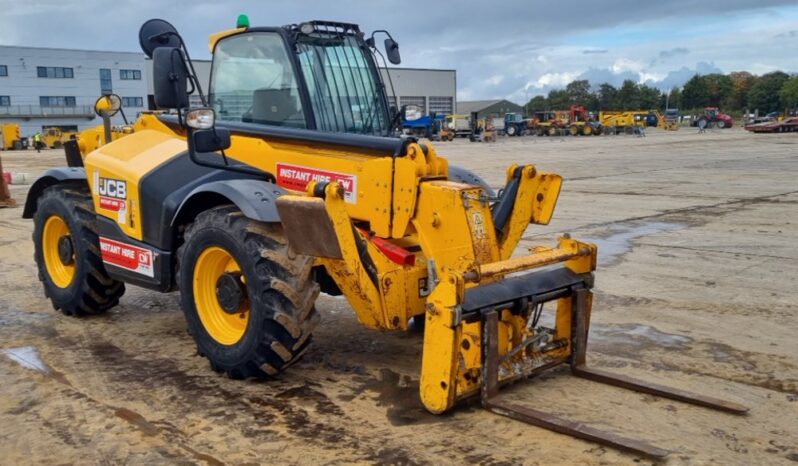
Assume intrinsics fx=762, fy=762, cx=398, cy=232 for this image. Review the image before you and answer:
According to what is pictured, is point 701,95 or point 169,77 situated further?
point 701,95

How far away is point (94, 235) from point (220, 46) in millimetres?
2034

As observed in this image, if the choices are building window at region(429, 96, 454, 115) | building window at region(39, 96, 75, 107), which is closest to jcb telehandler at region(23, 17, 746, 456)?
building window at region(39, 96, 75, 107)

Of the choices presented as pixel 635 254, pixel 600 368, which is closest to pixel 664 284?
pixel 635 254

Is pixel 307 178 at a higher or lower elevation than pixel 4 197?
higher

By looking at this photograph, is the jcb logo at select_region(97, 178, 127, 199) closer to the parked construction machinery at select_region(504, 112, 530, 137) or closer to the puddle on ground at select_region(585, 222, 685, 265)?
the puddle on ground at select_region(585, 222, 685, 265)

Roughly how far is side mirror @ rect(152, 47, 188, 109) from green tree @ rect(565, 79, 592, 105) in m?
101

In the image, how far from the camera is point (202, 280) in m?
5.36

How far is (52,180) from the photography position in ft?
23.8

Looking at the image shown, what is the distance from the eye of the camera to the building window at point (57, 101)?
75.7 metres

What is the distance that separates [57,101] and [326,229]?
8071cm

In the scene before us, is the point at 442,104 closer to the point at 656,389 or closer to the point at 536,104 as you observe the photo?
the point at 536,104

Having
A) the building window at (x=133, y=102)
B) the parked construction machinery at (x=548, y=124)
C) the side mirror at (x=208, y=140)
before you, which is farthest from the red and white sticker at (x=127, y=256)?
the building window at (x=133, y=102)

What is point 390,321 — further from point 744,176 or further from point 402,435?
point 744,176

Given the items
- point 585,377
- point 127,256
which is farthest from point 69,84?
point 585,377
